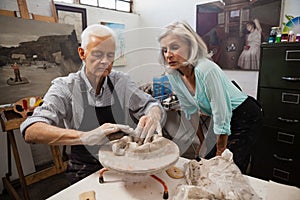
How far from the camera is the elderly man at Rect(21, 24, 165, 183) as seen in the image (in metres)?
0.89

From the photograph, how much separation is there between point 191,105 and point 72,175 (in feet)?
2.89

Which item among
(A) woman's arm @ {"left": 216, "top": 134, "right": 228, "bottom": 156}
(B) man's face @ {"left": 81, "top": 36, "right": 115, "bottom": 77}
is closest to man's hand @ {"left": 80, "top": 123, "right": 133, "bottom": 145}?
(B) man's face @ {"left": 81, "top": 36, "right": 115, "bottom": 77}

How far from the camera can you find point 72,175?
3.65 feet

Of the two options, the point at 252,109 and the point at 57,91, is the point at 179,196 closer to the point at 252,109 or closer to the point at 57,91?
the point at 57,91

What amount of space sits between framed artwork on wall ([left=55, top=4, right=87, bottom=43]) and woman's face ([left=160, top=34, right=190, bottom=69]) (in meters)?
1.40

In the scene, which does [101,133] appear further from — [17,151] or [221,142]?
[17,151]

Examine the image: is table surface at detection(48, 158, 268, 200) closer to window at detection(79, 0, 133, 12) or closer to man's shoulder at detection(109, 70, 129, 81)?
man's shoulder at detection(109, 70, 129, 81)

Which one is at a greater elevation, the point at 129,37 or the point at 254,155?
the point at 129,37

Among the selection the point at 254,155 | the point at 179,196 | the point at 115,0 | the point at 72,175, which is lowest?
the point at 254,155

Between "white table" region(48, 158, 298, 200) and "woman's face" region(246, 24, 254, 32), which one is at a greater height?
"woman's face" region(246, 24, 254, 32)

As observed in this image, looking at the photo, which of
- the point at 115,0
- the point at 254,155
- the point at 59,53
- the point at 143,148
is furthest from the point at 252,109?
the point at 115,0

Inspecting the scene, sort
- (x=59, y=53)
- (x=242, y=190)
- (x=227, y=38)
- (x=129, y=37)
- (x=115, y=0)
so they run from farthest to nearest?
(x=115, y=0) → (x=129, y=37) → (x=227, y=38) → (x=59, y=53) → (x=242, y=190)

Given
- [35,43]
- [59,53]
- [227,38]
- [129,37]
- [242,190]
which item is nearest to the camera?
[242,190]

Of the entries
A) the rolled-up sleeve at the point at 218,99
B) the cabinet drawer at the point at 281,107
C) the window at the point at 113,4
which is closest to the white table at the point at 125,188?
the rolled-up sleeve at the point at 218,99
